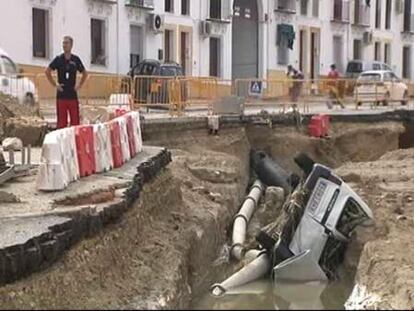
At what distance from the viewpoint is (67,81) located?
16.0 metres

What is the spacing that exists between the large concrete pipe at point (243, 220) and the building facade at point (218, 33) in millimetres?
12361

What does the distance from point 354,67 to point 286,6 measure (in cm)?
539

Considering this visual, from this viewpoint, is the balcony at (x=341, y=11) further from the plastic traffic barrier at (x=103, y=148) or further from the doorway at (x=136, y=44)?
the plastic traffic barrier at (x=103, y=148)

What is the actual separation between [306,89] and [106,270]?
2409cm

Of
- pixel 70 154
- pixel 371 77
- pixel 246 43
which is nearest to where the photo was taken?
pixel 70 154

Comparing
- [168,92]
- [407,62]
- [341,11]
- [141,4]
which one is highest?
[341,11]

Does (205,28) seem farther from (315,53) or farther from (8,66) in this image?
(8,66)

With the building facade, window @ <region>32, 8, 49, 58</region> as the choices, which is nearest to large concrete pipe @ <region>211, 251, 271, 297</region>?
the building facade

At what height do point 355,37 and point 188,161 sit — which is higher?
point 355,37

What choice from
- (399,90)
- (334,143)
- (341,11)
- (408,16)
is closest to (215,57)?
(399,90)

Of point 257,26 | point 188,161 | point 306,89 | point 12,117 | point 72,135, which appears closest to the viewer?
point 72,135

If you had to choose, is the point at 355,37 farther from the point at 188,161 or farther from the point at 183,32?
the point at 188,161

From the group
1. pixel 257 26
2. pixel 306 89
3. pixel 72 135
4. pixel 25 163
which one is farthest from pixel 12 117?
pixel 257 26

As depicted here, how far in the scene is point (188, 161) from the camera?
21.0m
